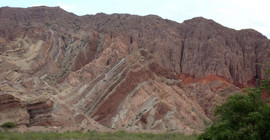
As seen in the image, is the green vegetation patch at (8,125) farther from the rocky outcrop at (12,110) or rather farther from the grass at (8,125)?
the rocky outcrop at (12,110)

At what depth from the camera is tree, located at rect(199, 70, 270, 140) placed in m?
13.0

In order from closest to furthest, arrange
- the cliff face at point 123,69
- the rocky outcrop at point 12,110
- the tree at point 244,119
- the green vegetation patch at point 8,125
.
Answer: the tree at point 244,119 → the green vegetation patch at point 8,125 → the rocky outcrop at point 12,110 → the cliff face at point 123,69

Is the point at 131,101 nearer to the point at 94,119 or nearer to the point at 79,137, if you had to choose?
the point at 94,119

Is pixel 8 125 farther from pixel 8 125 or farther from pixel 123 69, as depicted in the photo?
pixel 123 69

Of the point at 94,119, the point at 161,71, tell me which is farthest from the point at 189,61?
the point at 94,119

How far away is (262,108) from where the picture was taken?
43.8ft

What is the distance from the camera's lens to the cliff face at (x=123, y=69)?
29.8 metres

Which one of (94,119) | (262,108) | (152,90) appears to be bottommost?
(94,119)

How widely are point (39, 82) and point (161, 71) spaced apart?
42.2 feet

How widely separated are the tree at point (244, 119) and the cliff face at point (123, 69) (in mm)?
2630

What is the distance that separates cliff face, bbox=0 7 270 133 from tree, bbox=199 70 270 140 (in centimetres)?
263

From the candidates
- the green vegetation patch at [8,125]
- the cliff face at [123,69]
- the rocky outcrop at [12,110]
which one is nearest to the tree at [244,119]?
the cliff face at [123,69]

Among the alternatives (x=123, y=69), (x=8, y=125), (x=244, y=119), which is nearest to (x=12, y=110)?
(x=8, y=125)

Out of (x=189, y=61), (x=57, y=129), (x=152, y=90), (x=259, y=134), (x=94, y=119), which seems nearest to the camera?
(x=259, y=134)
